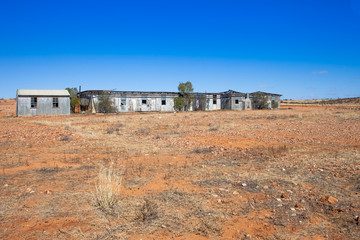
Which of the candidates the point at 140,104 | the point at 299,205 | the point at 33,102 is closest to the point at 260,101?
the point at 140,104

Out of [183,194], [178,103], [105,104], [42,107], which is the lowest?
[183,194]

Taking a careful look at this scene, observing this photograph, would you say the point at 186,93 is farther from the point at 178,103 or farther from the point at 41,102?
the point at 41,102

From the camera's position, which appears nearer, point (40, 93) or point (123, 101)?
point (40, 93)

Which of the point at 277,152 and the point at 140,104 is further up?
the point at 140,104

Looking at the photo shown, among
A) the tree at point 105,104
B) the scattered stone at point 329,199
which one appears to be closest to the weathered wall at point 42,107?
the tree at point 105,104

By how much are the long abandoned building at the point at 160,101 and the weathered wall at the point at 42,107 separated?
390 centimetres

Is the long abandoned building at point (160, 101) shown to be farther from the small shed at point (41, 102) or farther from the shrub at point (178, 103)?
the small shed at point (41, 102)

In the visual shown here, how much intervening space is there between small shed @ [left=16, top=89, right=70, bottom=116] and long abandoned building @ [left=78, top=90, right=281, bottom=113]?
402 centimetres

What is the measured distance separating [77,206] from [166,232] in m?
1.85

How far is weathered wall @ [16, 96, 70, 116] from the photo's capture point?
30266 millimetres

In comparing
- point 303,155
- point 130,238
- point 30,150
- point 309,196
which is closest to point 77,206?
point 130,238

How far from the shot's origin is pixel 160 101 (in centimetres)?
4141

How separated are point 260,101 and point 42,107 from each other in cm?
3829

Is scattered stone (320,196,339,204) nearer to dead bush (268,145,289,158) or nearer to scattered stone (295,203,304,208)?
scattered stone (295,203,304,208)
